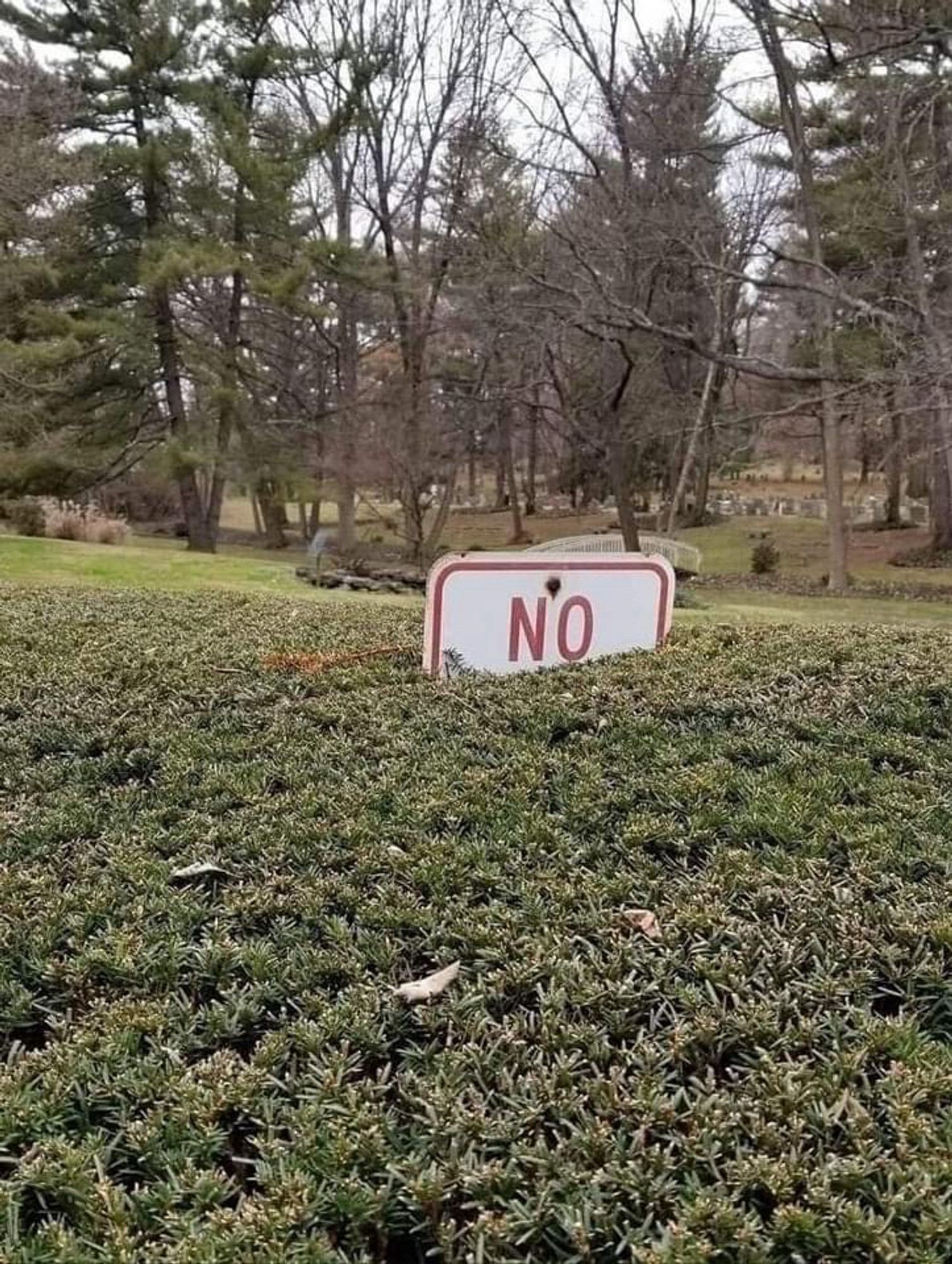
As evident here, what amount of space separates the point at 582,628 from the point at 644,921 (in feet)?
5.49

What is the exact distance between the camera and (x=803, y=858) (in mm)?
1618

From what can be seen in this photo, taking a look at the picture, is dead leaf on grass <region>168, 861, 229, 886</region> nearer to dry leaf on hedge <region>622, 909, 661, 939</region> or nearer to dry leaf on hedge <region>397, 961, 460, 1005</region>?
dry leaf on hedge <region>397, 961, 460, 1005</region>

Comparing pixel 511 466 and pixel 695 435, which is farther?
pixel 511 466

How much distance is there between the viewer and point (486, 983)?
1.31 m

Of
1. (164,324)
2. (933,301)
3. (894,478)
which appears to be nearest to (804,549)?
(894,478)

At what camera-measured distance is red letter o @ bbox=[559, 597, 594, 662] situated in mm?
3021

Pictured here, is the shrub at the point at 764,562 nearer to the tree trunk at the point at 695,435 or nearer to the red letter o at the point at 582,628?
the tree trunk at the point at 695,435

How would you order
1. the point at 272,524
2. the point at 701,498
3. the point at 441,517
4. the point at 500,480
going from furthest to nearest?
the point at 500,480
the point at 701,498
the point at 272,524
the point at 441,517

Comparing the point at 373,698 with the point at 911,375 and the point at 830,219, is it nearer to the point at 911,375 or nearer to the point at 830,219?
the point at 911,375

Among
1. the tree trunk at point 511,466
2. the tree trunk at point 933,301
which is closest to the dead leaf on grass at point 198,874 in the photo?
the tree trunk at point 933,301

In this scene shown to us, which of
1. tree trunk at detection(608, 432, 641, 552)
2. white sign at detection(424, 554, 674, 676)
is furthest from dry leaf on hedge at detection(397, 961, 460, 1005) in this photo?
tree trunk at detection(608, 432, 641, 552)

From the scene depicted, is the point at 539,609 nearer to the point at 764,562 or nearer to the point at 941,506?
the point at 764,562

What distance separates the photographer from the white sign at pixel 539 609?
290 cm

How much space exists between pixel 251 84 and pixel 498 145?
164 inches
